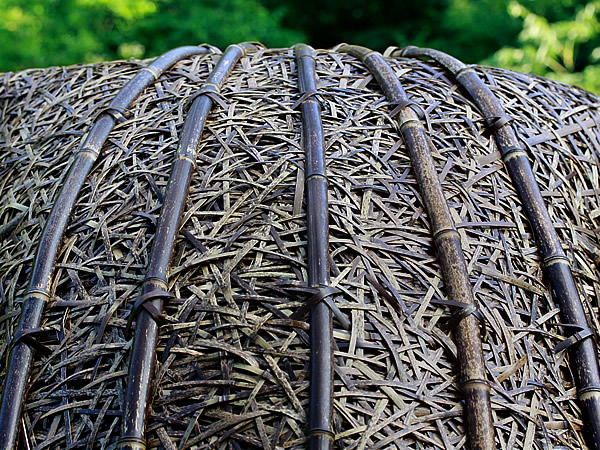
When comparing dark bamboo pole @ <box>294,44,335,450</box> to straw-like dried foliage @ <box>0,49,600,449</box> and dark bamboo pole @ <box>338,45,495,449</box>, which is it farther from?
dark bamboo pole @ <box>338,45,495,449</box>

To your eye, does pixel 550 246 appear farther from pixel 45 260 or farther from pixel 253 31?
pixel 253 31

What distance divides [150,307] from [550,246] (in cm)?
171

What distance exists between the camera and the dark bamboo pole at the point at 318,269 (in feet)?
6.75

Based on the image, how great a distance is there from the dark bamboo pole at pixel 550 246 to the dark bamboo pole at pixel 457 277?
1.40 ft

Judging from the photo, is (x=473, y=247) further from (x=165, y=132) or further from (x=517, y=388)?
(x=165, y=132)

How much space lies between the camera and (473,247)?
8.24ft

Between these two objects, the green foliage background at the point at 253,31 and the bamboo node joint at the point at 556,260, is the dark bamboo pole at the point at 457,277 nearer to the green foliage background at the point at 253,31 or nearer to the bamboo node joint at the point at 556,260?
the bamboo node joint at the point at 556,260

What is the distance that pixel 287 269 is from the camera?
7.70 ft

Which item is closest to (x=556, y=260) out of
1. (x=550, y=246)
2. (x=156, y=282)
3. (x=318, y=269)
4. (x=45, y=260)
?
(x=550, y=246)

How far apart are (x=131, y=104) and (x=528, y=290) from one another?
A: 208 centimetres

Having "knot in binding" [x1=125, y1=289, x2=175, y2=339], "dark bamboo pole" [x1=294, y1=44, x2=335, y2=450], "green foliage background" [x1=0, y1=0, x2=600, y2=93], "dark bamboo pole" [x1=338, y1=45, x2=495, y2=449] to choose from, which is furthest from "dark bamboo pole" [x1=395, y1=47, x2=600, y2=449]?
"green foliage background" [x1=0, y1=0, x2=600, y2=93]

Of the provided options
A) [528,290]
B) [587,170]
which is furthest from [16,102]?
[587,170]

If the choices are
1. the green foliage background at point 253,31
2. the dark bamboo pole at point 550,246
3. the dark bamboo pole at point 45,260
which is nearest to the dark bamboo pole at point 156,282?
the dark bamboo pole at point 45,260

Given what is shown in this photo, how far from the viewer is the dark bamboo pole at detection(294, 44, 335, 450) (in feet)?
6.75
